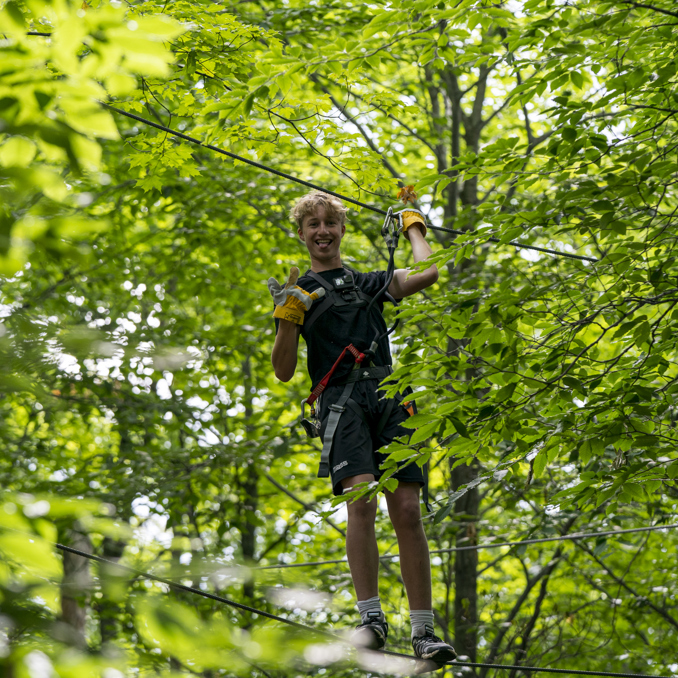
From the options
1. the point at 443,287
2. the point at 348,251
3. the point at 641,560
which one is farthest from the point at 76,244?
the point at 641,560

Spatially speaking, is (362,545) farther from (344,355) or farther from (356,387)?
(344,355)

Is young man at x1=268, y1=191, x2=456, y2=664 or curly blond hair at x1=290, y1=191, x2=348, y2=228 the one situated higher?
curly blond hair at x1=290, y1=191, x2=348, y2=228

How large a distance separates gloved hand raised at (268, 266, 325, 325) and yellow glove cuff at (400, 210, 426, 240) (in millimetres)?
593

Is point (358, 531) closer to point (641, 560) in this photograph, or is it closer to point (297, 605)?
point (297, 605)

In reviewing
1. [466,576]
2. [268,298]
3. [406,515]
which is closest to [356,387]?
[406,515]

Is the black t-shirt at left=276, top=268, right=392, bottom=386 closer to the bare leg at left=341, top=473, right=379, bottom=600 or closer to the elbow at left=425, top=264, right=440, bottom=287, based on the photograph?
the elbow at left=425, top=264, right=440, bottom=287

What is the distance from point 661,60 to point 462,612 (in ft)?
15.2

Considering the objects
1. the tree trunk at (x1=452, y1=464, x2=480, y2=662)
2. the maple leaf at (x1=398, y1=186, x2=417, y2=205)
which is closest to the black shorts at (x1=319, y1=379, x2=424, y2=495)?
the maple leaf at (x1=398, y1=186, x2=417, y2=205)

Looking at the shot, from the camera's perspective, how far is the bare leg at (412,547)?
291 cm

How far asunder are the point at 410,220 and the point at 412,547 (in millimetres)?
1427

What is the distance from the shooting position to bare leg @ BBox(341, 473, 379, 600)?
9.44ft

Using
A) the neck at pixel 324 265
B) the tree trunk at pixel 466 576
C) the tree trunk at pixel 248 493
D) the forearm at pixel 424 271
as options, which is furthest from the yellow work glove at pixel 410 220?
the tree trunk at pixel 248 493

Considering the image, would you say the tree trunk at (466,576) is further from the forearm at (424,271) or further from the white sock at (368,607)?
the forearm at (424,271)

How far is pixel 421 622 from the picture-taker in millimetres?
2869
